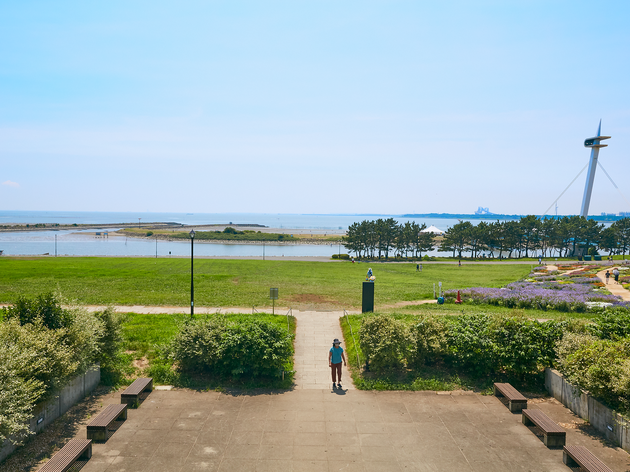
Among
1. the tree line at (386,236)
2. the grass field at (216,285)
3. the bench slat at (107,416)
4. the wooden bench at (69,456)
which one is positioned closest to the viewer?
the wooden bench at (69,456)

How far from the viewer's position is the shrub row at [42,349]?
7285 millimetres

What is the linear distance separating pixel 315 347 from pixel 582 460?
9.09 metres

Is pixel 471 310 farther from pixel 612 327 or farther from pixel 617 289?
pixel 617 289

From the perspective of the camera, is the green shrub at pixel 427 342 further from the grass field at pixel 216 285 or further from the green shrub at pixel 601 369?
the grass field at pixel 216 285

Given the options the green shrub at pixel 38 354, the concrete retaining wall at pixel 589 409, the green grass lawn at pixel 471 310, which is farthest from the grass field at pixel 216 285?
the concrete retaining wall at pixel 589 409

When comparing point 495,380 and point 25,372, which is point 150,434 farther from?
point 495,380

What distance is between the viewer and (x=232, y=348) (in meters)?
11.2

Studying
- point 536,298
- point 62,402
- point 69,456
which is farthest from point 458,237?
point 69,456

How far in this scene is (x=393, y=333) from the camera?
11.8 m

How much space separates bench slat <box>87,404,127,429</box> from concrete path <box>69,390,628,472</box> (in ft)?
1.18

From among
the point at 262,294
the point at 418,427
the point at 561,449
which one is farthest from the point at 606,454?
the point at 262,294

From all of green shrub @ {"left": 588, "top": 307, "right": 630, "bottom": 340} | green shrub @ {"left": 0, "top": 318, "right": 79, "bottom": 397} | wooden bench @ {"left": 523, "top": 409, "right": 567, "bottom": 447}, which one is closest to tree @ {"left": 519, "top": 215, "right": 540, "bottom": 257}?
green shrub @ {"left": 588, "top": 307, "right": 630, "bottom": 340}

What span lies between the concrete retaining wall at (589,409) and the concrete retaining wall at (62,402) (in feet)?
39.5

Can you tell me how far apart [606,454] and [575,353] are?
96.1 inches
